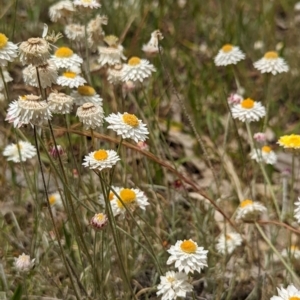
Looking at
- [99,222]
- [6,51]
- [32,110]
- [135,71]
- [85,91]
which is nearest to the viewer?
[32,110]

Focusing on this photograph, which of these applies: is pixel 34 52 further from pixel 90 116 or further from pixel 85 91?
pixel 85 91

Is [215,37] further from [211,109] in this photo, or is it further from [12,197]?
[12,197]

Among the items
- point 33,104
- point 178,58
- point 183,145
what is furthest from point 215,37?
point 33,104

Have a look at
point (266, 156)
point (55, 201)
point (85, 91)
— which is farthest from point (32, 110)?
point (266, 156)

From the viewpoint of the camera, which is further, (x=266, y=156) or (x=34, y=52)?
(x=266, y=156)

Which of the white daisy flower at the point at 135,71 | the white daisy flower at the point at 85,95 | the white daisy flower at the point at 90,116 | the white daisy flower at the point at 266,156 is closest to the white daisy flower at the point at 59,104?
the white daisy flower at the point at 90,116

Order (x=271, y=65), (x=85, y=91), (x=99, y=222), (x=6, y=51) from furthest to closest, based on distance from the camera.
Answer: (x=271, y=65) < (x=85, y=91) < (x=6, y=51) < (x=99, y=222)

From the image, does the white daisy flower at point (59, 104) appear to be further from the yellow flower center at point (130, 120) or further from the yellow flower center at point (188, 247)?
the yellow flower center at point (188, 247)

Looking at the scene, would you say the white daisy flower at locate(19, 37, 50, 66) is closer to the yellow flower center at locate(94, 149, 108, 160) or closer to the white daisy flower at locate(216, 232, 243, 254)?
the yellow flower center at locate(94, 149, 108, 160)
